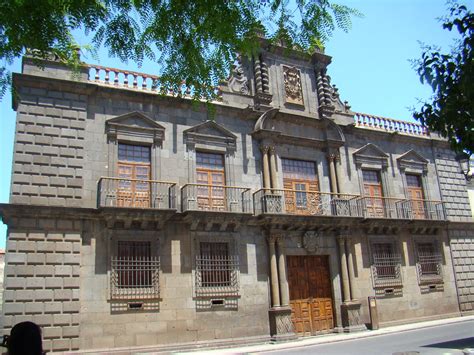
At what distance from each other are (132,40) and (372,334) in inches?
603

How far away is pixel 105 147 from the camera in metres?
16.6

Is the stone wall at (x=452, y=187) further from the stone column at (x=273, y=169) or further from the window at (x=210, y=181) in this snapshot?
the window at (x=210, y=181)

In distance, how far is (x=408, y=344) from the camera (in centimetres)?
1470

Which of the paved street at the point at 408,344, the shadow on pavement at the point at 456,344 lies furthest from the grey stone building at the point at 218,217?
the shadow on pavement at the point at 456,344

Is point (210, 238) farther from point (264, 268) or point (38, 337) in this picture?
point (38, 337)

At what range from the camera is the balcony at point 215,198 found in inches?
670

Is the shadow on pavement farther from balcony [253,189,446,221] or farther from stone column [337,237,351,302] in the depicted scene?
balcony [253,189,446,221]

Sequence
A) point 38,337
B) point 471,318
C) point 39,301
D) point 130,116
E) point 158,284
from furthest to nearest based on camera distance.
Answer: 1. point 471,318
2. point 130,116
3. point 158,284
4. point 39,301
5. point 38,337

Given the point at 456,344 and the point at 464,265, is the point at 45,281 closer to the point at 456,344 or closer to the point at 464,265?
the point at 456,344

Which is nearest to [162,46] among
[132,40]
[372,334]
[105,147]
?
[132,40]

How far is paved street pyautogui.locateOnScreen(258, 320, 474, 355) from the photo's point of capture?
1323cm

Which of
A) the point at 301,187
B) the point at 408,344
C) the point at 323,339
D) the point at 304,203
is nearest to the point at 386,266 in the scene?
the point at 304,203

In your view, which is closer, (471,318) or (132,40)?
(132,40)

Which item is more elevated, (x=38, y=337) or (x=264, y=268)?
(x=264, y=268)
